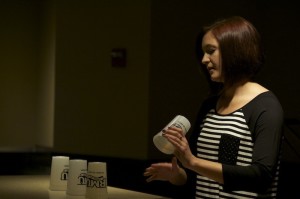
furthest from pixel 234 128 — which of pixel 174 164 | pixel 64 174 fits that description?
pixel 64 174

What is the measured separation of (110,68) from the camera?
4402 mm

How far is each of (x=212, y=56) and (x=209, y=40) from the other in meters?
0.05

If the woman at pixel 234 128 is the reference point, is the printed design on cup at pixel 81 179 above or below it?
below

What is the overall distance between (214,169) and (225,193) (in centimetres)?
15

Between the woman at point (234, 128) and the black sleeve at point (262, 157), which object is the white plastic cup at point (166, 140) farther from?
the black sleeve at point (262, 157)

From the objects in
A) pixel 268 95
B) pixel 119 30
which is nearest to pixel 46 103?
pixel 119 30

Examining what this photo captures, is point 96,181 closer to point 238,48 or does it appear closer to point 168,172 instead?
point 168,172

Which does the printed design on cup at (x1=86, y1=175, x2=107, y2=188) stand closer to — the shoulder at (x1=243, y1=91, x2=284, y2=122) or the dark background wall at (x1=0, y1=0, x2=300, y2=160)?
the shoulder at (x1=243, y1=91, x2=284, y2=122)

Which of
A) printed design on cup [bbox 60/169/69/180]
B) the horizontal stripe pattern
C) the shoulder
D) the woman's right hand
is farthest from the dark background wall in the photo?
the shoulder

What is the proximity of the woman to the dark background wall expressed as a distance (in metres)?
2.53

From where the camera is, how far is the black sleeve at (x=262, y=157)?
1.44 metres

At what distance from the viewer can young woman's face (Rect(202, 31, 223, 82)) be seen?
160 centimetres

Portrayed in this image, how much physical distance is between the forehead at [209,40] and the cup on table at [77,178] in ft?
1.74

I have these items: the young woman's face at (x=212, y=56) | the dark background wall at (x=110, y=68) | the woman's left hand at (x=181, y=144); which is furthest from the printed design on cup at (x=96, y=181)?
the dark background wall at (x=110, y=68)
